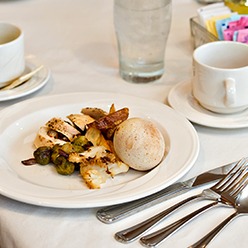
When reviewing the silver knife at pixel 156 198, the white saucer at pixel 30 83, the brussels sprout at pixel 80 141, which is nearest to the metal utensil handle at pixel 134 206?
the silver knife at pixel 156 198

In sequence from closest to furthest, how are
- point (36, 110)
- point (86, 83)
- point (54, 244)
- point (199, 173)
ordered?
point (54, 244) → point (199, 173) → point (36, 110) → point (86, 83)

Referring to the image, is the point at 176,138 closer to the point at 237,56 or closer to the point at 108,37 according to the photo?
the point at 237,56

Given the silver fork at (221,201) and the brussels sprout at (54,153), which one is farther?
the brussels sprout at (54,153)

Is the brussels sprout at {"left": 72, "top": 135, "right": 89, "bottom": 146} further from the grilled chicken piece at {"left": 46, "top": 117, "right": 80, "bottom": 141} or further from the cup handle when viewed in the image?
the cup handle

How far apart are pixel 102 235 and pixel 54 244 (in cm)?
5

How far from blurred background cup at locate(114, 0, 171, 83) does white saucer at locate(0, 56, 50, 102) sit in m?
0.13

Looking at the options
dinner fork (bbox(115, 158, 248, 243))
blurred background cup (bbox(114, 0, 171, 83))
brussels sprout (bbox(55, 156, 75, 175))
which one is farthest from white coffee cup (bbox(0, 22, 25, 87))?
dinner fork (bbox(115, 158, 248, 243))

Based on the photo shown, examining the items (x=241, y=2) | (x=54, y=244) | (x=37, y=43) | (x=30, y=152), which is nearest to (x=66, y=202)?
(x=54, y=244)

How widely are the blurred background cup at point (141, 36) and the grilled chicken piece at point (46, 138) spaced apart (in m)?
0.24

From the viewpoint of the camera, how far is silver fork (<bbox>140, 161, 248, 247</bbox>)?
0.56 metres

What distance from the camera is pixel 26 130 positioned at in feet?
2.52

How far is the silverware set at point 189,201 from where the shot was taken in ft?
1.86

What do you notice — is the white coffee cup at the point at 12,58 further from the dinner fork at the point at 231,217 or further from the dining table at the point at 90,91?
the dinner fork at the point at 231,217

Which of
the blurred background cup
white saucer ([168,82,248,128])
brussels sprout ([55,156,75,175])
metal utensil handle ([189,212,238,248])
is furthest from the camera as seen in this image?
the blurred background cup
